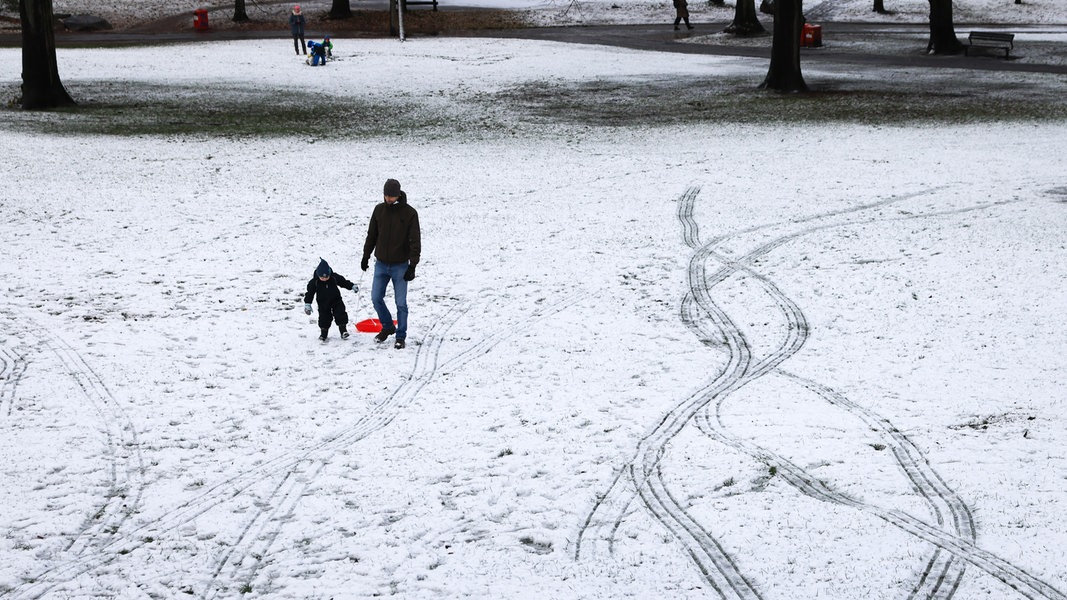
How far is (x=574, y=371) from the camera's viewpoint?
1005 centimetres

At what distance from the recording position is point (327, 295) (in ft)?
34.8

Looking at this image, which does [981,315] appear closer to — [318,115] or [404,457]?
[404,457]

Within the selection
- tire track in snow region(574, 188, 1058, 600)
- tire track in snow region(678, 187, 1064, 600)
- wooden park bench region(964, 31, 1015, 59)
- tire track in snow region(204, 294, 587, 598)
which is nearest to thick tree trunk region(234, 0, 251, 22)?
wooden park bench region(964, 31, 1015, 59)

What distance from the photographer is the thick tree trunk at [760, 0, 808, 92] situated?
84.2 ft

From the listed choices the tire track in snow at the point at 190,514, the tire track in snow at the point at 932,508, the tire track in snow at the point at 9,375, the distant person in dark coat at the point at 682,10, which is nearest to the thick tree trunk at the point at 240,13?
the distant person in dark coat at the point at 682,10

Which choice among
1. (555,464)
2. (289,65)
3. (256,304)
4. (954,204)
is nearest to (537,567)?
(555,464)

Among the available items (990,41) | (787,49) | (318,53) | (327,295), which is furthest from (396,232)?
(990,41)

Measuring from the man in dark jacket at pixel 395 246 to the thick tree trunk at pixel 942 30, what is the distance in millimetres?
27816

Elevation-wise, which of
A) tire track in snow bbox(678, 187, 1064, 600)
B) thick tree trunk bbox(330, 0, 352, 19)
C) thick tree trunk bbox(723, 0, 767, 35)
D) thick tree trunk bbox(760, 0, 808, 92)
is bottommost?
tire track in snow bbox(678, 187, 1064, 600)

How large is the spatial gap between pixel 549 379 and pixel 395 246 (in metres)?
2.15

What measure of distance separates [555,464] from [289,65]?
28.1 metres

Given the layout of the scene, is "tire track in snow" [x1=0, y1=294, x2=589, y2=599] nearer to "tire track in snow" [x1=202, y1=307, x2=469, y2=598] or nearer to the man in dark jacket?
"tire track in snow" [x1=202, y1=307, x2=469, y2=598]

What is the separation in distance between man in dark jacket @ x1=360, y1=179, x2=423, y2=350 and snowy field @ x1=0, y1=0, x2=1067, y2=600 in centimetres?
57

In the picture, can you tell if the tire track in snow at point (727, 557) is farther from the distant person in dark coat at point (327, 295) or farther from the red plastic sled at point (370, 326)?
the distant person in dark coat at point (327, 295)
